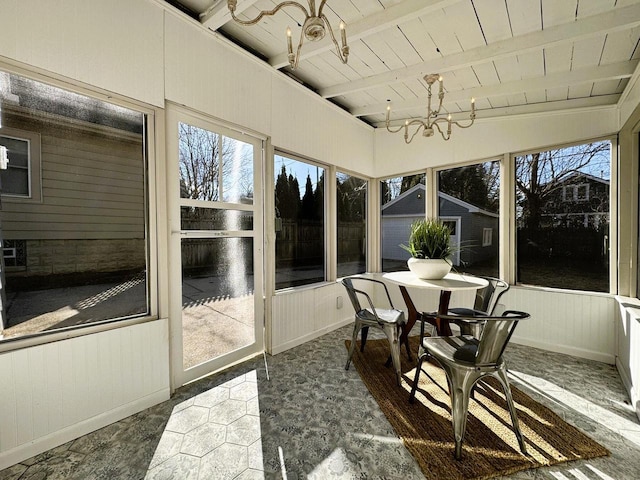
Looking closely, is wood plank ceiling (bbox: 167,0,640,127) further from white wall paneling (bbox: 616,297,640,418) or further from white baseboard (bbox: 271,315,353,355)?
white baseboard (bbox: 271,315,353,355)

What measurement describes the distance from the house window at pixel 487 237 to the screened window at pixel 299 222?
209 centimetres

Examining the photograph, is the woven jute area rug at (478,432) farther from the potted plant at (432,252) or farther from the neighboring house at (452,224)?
the neighboring house at (452,224)

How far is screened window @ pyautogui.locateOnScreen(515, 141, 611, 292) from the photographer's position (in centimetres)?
305

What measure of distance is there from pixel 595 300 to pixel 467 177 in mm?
1935

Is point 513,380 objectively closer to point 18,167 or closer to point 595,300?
point 595,300

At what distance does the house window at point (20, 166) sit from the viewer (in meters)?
1.67

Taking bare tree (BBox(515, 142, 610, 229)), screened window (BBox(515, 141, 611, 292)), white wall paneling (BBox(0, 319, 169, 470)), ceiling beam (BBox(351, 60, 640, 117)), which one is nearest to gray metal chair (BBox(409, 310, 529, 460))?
white wall paneling (BBox(0, 319, 169, 470))

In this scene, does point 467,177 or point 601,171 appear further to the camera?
point 467,177

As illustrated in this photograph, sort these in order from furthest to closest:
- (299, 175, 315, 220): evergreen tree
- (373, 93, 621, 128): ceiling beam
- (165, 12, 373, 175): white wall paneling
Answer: (299, 175, 315, 220): evergreen tree → (373, 93, 621, 128): ceiling beam → (165, 12, 373, 175): white wall paneling

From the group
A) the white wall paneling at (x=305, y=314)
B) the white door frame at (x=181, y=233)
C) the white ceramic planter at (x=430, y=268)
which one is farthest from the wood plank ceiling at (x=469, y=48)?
the white wall paneling at (x=305, y=314)

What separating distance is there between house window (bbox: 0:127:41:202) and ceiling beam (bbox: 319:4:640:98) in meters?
2.85

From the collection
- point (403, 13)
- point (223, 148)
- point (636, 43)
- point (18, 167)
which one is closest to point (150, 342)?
point (18, 167)

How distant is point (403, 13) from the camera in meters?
2.05

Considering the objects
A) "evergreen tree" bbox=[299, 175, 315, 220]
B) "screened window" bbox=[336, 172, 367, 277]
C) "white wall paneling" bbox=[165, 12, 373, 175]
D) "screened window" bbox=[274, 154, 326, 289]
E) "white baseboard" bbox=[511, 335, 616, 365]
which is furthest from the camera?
"screened window" bbox=[336, 172, 367, 277]
